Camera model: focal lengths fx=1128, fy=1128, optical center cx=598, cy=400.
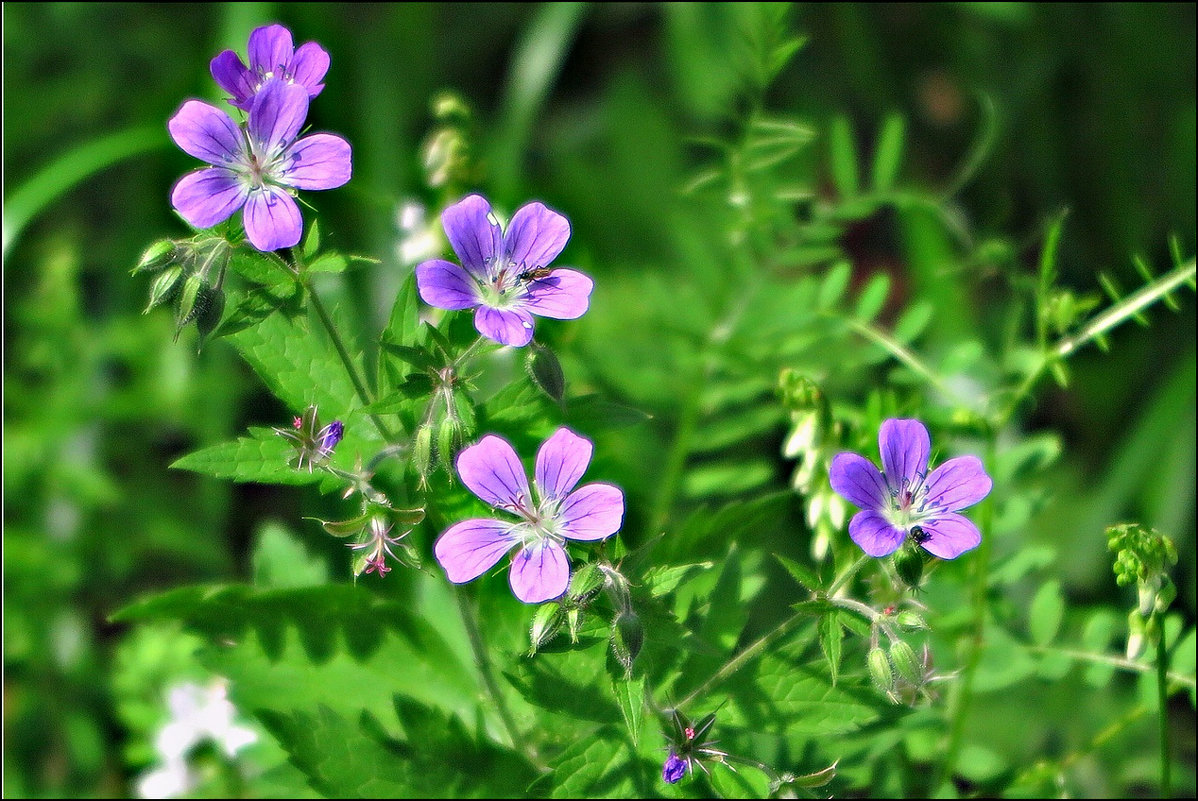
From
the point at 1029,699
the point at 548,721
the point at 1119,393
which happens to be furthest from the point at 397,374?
the point at 1119,393

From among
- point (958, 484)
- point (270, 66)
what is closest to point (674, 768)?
point (958, 484)

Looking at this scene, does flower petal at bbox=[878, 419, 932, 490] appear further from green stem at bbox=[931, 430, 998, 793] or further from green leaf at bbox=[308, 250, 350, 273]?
green leaf at bbox=[308, 250, 350, 273]

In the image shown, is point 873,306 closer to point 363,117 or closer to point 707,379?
point 707,379

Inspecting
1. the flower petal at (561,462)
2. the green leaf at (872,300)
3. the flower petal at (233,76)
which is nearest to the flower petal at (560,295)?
the flower petal at (561,462)

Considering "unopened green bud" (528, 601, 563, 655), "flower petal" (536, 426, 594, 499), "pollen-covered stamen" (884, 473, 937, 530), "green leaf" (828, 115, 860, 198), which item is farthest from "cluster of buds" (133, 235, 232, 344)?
"green leaf" (828, 115, 860, 198)

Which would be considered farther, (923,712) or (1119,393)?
(1119,393)

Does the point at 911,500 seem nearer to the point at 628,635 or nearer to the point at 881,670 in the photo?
the point at 881,670

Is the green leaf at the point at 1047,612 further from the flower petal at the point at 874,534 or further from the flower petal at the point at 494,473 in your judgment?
the flower petal at the point at 494,473
